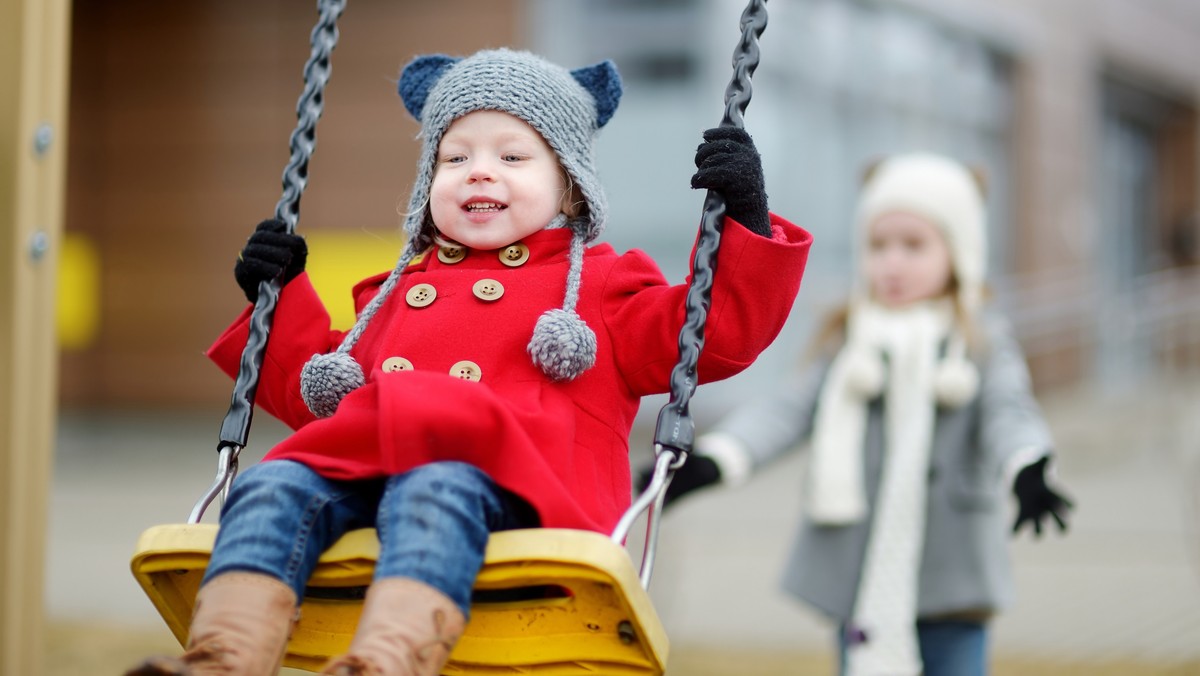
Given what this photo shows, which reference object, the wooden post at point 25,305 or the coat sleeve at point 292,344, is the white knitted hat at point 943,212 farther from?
the wooden post at point 25,305

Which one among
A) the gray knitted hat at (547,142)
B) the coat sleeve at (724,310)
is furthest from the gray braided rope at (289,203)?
the coat sleeve at (724,310)

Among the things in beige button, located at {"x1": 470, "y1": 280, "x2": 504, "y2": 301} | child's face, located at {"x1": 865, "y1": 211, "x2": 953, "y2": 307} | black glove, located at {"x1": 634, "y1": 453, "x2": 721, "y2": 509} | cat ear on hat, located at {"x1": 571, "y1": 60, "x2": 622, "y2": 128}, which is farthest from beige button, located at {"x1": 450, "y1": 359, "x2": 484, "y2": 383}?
child's face, located at {"x1": 865, "y1": 211, "x2": 953, "y2": 307}

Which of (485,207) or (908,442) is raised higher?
(908,442)

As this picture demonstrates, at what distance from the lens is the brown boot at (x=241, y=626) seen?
1.88 metres

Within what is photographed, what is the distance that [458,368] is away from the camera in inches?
89.0

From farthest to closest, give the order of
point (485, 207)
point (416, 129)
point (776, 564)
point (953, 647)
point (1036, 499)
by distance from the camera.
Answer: point (416, 129)
point (776, 564)
point (953, 647)
point (1036, 499)
point (485, 207)

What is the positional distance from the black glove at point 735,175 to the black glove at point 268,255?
74 cm

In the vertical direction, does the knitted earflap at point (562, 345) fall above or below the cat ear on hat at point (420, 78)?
below

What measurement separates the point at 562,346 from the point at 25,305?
5.30ft

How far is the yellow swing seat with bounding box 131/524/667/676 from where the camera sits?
1941mm

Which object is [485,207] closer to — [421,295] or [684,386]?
[421,295]

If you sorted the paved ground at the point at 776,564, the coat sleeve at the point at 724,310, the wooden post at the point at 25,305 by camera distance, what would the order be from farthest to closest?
the paved ground at the point at 776,564, the wooden post at the point at 25,305, the coat sleeve at the point at 724,310

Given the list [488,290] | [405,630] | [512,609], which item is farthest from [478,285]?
[405,630]

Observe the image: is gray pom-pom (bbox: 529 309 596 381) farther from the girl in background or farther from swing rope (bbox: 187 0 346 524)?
the girl in background
